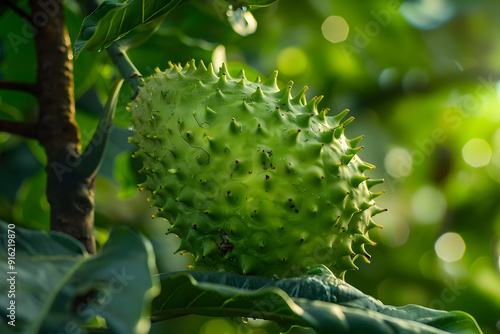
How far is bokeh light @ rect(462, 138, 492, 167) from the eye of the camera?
2969 millimetres

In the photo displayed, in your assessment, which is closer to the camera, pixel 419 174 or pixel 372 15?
pixel 372 15

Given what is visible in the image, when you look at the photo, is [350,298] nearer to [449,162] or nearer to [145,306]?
[145,306]

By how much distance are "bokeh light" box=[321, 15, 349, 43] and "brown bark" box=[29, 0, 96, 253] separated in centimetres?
164

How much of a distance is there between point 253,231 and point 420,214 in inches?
84.6

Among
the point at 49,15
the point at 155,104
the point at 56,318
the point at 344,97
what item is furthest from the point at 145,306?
the point at 344,97

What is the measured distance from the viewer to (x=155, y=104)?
3.70 feet

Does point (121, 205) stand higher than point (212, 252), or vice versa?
point (212, 252)

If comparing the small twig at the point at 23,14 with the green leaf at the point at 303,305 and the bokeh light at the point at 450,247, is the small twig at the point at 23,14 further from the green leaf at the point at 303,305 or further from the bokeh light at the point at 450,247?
the bokeh light at the point at 450,247

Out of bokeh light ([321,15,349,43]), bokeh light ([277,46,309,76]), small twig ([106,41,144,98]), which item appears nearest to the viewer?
small twig ([106,41,144,98])

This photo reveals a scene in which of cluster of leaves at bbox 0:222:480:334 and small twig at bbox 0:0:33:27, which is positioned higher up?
Answer: small twig at bbox 0:0:33:27

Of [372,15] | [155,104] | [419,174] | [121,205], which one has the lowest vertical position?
[121,205]

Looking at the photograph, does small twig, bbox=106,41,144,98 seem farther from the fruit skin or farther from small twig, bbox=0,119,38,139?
small twig, bbox=0,119,38,139

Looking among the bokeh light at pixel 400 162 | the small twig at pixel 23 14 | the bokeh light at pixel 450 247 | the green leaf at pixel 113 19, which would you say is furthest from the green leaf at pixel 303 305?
the bokeh light at pixel 450 247

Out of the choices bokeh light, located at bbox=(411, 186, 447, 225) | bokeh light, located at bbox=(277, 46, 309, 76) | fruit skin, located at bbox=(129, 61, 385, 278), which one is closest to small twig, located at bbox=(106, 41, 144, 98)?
fruit skin, located at bbox=(129, 61, 385, 278)
